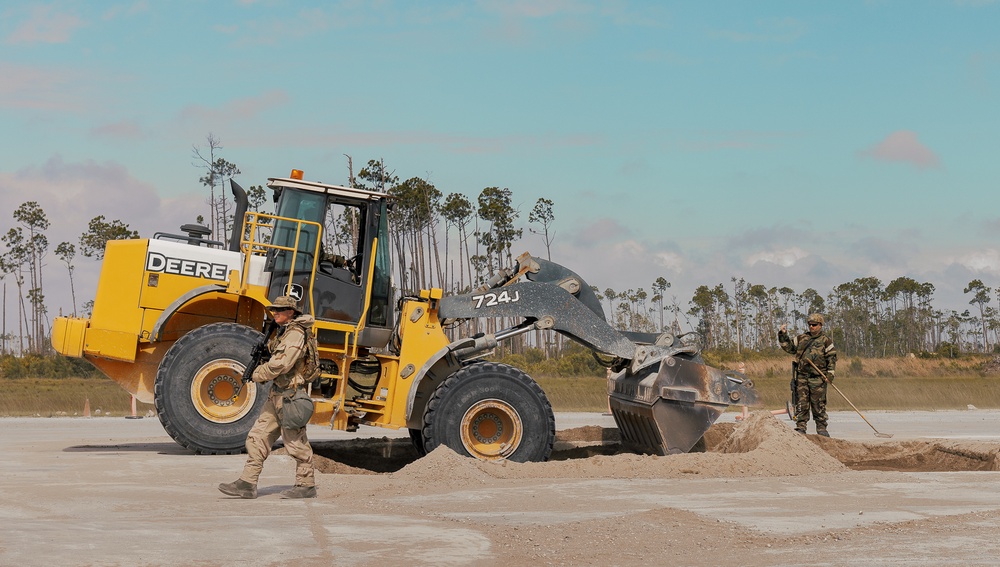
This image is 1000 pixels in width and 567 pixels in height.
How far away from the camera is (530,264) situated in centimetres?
1345

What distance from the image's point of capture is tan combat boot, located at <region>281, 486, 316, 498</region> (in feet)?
31.9

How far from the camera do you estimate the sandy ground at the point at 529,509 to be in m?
7.27

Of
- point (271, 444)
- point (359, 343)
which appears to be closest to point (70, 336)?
point (359, 343)

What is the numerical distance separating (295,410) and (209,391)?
360 centimetres

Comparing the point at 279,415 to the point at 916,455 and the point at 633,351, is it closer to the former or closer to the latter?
the point at 633,351

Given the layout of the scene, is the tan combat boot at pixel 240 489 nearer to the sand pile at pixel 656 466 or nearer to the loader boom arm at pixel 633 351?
the sand pile at pixel 656 466

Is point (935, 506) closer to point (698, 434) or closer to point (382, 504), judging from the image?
point (698, 434)

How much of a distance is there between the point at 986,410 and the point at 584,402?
39.7 ft

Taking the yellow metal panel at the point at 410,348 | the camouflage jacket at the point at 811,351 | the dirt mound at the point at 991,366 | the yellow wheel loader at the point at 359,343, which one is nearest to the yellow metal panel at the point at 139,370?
the yellow wheel loader at the point at 359,343

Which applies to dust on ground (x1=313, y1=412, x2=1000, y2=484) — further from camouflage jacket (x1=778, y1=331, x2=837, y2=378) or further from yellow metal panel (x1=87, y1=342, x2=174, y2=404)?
yellow metal panel (x1=87, y1=342, x2=174, y2=404)

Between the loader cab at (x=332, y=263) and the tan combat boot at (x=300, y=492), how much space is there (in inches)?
125

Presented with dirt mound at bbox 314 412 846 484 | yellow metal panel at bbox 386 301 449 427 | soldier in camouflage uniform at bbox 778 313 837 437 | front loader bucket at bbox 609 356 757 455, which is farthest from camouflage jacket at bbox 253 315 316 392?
soldier in camouflage uniform at bbox 778 313 837 437

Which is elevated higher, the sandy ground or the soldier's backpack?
the soldier's backpack

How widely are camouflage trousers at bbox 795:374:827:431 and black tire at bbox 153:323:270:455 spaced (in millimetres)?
7738
